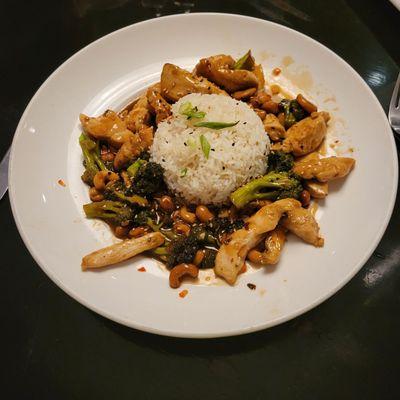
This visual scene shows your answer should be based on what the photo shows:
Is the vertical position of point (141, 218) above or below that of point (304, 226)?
below

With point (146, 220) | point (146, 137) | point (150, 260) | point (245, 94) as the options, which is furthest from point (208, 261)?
point (245, 94)

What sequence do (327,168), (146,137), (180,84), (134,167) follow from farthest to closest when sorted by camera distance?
(180,84)
(146,137)
(134,167)
(327,168)

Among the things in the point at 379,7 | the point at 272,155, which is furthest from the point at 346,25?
the point at 272,155

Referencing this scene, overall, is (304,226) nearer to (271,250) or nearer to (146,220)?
(271,250)

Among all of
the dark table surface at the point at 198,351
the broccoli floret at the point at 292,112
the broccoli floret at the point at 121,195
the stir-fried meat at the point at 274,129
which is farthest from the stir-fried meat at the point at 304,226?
the broccoli floret at the point at 121,195

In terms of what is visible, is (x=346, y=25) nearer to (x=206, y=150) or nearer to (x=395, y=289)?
(x=206, y=150)

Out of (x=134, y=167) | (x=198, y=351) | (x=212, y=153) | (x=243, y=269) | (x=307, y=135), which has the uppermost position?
(x=307, y=135)
